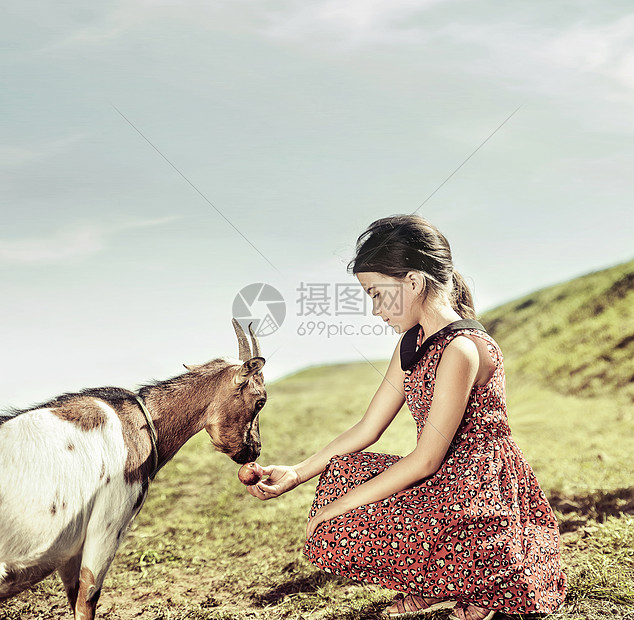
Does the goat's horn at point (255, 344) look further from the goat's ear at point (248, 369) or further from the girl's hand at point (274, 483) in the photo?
the girl's hand at point (274, 483)

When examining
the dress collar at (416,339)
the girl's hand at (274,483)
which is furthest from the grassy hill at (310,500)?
the dress collar at (416,339)

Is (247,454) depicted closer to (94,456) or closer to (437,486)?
(94,456)

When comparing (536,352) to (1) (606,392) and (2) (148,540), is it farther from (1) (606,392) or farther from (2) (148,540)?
(2) (148,540)

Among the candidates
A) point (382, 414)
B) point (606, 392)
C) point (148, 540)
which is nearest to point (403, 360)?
point (382, 414)

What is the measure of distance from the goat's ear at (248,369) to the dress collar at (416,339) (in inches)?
32.7

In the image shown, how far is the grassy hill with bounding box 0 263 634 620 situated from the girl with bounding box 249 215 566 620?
50cm

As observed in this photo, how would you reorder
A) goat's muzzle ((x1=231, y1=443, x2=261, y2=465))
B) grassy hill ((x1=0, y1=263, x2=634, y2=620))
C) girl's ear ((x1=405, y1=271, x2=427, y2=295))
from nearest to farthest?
girl's ear ((x1=405, y1=271, x2=427, y2=295)), goat's muzzle ((x1=231, y1=443, x2=261, y2=465)), grassy hill ((x1=0, y1=263, x2=634, y2=620))

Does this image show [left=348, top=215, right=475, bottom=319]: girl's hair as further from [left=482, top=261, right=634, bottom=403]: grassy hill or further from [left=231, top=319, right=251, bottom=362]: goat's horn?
[left=482, top=261, right=634, bottom=403]: grassy hill

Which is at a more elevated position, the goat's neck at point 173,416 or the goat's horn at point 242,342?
the goat's horn at point 242,342

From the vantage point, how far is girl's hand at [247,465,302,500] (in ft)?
12.6

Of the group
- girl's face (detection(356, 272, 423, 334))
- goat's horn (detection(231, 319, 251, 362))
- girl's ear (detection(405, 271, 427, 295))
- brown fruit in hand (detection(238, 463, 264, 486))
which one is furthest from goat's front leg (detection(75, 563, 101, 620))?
girl's ear (detection(405, 271, 427, 295))

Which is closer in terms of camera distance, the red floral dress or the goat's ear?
the red floral dress

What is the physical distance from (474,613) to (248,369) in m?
1.83

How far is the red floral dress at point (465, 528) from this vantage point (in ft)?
11.0
